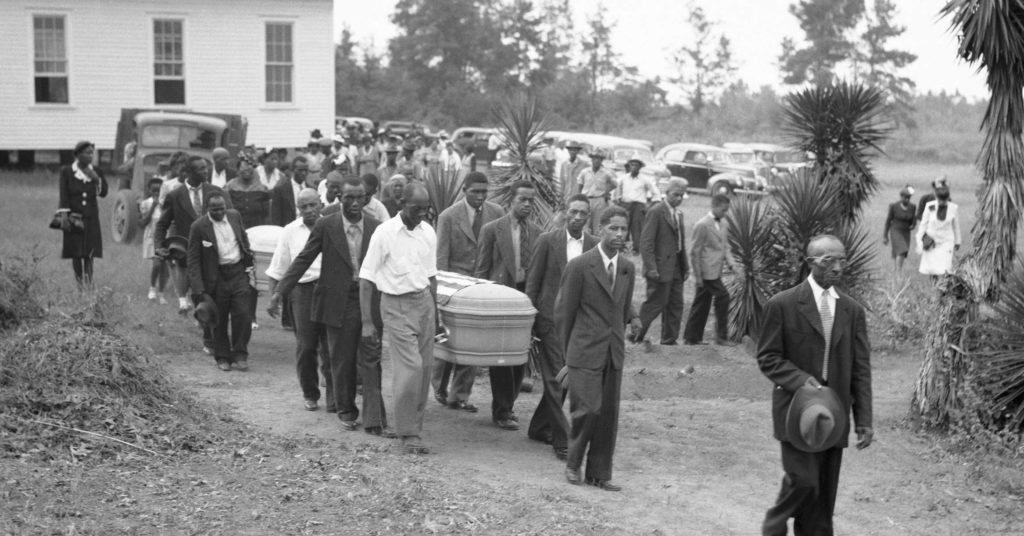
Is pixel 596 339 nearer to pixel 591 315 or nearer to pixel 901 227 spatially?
pixel 591 315

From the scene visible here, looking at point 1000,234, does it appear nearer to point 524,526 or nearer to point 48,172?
point 524,526

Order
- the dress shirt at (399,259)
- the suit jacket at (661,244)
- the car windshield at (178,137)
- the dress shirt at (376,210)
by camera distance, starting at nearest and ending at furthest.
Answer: the dress shirt at (399,259) < the dress shirt at (376,210) < the suit jacket at (661,244) < the car windshield at (178,137)

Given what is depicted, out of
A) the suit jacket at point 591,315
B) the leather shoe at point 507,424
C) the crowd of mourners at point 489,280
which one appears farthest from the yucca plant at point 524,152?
the suit jacket at point 591,315

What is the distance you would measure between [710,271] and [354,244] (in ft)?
19.4

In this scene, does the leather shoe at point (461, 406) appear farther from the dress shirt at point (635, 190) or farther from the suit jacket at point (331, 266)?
the dress shirt at point (635, 190)

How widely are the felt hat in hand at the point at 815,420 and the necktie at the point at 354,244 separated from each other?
13.7 feet

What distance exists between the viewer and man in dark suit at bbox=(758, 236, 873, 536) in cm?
712

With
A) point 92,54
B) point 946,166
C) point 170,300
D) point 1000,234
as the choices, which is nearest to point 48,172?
point 92,54

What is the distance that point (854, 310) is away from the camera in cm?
722

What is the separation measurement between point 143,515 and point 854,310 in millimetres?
4095

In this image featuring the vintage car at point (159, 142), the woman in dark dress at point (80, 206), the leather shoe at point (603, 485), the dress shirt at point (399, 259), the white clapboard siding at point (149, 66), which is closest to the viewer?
the leather shoe at point (603, 485)

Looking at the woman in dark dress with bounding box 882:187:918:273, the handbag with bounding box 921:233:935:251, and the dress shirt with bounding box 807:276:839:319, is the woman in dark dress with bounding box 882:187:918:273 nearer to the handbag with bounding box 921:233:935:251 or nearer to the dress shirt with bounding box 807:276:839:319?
the handbag with bounding box 921:233:935:251

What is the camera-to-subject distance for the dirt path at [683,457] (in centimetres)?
852

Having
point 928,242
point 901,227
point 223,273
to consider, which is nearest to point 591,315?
point 223,273
